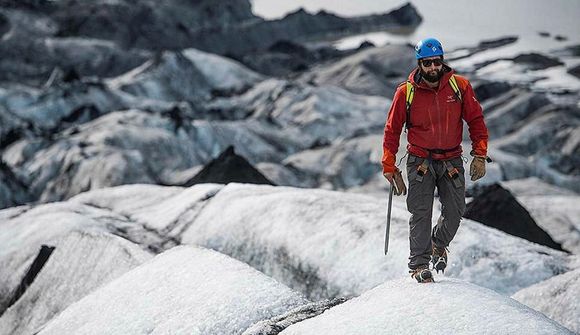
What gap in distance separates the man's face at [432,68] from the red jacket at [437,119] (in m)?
0.09

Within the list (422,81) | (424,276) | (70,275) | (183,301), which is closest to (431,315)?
(424,276)

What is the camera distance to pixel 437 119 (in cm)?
693

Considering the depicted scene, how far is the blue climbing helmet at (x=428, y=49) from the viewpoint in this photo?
6.78 metres

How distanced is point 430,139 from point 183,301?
385 cm

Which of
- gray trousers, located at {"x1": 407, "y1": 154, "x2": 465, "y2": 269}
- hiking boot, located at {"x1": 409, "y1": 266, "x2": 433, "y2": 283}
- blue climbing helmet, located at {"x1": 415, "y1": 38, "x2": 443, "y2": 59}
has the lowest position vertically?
Result: hiking boot, located at {"x1": 409, "y1": 266, "x2": 433, "y2": 283}

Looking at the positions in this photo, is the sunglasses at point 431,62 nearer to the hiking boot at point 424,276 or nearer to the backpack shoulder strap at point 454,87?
the backpack shoulder strap at point 454,87

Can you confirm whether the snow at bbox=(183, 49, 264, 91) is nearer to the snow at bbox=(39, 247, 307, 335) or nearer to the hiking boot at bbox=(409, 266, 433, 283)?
the snow at bbox=(39, 247, 307, 335)

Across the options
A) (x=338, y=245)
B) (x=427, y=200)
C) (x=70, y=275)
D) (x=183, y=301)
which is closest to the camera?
(x=427, y=200)

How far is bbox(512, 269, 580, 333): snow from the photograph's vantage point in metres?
9.12

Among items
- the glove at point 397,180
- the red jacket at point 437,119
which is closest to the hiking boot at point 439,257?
the glove at point 397,180

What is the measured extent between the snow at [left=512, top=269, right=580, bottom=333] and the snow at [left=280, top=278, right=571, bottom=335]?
142 inches

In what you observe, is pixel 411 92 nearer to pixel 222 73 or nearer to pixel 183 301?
pixel 183 301

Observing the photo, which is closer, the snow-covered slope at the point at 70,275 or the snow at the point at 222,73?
the snow-covered slope at the point at 70,275

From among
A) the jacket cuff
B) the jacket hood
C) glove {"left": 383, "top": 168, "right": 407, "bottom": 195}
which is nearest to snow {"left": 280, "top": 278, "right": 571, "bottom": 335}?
glove {"left": 383, "top": 168, "right": 407, "bottom": 195}
